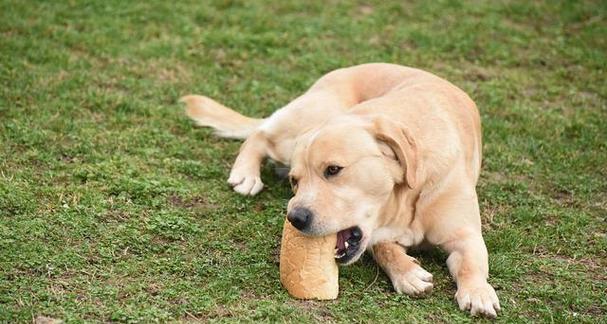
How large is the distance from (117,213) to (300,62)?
366cm

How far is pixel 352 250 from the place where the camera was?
5.21 m

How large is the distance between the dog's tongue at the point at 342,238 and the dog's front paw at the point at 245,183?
4.70ft

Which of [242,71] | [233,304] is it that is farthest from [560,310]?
[242,71]

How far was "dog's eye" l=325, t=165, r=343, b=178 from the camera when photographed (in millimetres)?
5094

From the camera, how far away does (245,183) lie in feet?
21.5

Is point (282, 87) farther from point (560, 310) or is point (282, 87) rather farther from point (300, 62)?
point (560, 310)

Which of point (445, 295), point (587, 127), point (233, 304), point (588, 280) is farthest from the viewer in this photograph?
point (587, 127)

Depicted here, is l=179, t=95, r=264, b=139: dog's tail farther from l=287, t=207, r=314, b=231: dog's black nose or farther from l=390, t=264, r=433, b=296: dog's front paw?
l=390, t=264, r=433, b=296: dog's front paw

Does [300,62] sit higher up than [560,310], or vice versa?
[560,310]

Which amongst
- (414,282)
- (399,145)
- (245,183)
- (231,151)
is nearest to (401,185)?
(399,145)

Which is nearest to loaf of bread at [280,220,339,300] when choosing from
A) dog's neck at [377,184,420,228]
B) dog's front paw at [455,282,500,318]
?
dog's neck at [377,184,420,228]

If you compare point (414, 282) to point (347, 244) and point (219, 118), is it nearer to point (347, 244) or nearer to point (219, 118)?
point (347, 244)

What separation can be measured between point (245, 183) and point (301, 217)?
1.66m

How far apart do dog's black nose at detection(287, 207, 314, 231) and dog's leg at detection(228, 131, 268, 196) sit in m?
1.53
